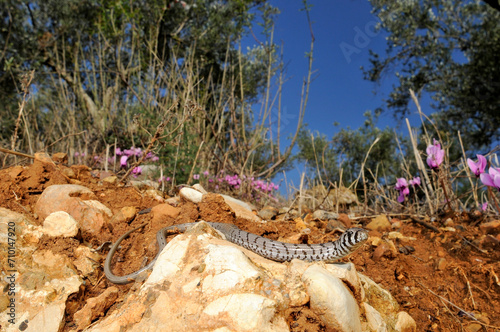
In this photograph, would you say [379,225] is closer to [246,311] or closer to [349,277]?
[349,277]

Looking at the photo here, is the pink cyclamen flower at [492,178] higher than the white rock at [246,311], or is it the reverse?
the pink cyclamen flower at [492,178]

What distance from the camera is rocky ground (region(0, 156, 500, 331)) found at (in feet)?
10.2

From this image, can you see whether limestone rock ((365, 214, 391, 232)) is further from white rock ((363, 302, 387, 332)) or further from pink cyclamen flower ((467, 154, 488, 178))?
white rock ((363, 302, 387, 332))

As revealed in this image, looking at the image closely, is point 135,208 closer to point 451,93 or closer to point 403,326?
point 403,326

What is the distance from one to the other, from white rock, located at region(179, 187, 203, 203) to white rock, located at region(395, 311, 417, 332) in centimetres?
259

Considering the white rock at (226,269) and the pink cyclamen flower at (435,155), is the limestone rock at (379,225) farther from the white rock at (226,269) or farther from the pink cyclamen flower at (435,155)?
the white rock at (226,269)

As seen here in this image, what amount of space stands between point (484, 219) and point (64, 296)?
566 centimetres

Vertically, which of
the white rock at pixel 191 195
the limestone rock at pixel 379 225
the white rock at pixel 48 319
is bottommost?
the white rock at pixel 48 319

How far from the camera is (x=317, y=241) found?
165 inches

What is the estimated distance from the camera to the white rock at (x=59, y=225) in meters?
3.22

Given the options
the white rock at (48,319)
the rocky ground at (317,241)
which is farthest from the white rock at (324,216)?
the white rock at (48,319)

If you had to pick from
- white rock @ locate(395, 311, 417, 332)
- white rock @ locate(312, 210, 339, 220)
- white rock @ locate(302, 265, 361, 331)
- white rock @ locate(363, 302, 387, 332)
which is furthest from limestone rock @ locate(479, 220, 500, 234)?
white rock @ locate(302, 265, 361, 331)

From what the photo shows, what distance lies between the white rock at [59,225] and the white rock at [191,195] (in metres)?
1.48

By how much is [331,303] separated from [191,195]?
8.56 ft
